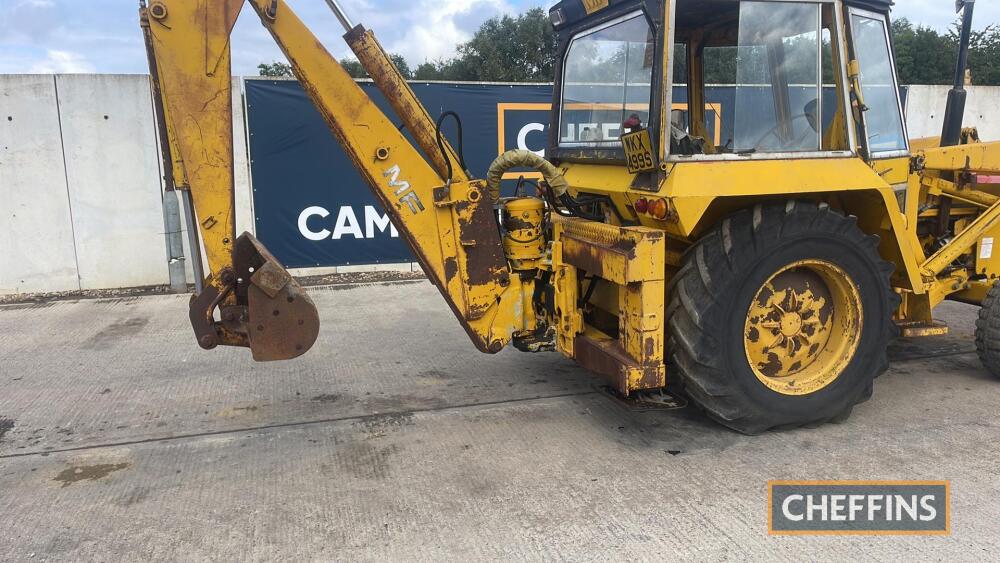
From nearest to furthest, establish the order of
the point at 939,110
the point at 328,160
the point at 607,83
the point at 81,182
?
1. the point at 607,83
2. the point at 81,182
3. the point at 328,160
4. the point at 939,110

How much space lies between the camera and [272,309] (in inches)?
135

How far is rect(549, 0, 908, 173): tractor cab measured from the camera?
3549 mm

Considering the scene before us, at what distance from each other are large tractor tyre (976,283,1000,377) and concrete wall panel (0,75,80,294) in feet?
29.3

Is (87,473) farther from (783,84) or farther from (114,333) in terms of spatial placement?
(783,84)

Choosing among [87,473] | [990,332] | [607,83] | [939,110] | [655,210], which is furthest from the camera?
[939,110]

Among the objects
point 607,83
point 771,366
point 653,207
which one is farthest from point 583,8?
point 771,366

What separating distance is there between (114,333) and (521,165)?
4.63 metres

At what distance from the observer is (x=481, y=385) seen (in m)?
4.75

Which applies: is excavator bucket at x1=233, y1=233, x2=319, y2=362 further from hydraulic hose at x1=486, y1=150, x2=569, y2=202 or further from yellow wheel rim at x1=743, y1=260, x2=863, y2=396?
yellow wheel rim at x1=743, y1=260, x2=863, y2=396

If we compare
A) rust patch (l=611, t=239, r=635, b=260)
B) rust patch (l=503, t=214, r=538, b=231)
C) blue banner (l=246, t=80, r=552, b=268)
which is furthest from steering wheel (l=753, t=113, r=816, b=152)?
blue banner (l=246, t=80, r=552, b=268)

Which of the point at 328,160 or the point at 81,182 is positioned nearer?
the point at 81,182

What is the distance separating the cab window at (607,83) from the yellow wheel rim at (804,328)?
48.1 inches

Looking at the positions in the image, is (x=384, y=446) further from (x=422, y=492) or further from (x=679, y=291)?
(x=679, y=291)

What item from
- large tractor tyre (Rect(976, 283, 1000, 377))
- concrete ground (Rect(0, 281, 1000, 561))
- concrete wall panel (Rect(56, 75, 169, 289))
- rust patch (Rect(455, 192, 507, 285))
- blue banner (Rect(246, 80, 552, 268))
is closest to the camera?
concrete ground (Rect(0, 281, 1000, 561))
